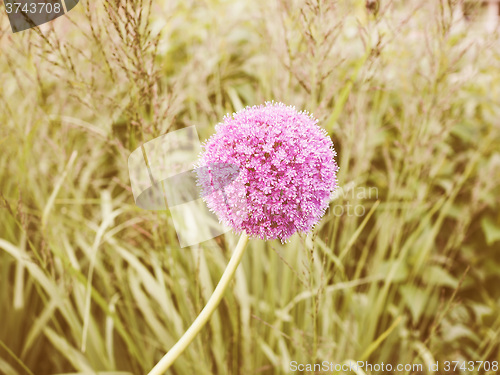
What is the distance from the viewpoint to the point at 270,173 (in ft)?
2.48

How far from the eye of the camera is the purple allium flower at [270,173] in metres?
0.75

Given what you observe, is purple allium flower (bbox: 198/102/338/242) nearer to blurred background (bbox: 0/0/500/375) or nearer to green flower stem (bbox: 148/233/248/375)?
green flower stem (bbox: 148/233/248/375)

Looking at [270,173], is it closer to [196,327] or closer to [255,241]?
[196,327]

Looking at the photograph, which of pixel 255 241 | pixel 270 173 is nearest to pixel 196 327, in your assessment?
pixel 270 173

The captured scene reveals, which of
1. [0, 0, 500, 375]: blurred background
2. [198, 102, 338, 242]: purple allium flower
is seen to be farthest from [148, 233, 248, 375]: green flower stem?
[0, 0, 500, 375]: blurred background

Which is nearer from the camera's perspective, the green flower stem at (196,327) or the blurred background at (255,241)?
the green flower stem at (196,327)

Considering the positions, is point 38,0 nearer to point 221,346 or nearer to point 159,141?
point 159,141

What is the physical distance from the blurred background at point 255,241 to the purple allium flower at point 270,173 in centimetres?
24

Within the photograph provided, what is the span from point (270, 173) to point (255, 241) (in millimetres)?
806

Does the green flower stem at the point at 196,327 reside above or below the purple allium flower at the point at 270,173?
below

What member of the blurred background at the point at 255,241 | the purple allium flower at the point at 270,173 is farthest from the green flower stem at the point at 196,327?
the blurred background at the point at 255,241

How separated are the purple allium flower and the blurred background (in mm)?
239

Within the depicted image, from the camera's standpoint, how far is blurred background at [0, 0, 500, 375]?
1188 mm

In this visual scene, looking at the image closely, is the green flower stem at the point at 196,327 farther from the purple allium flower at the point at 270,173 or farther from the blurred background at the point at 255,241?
the blurred background at the point at 255,241
